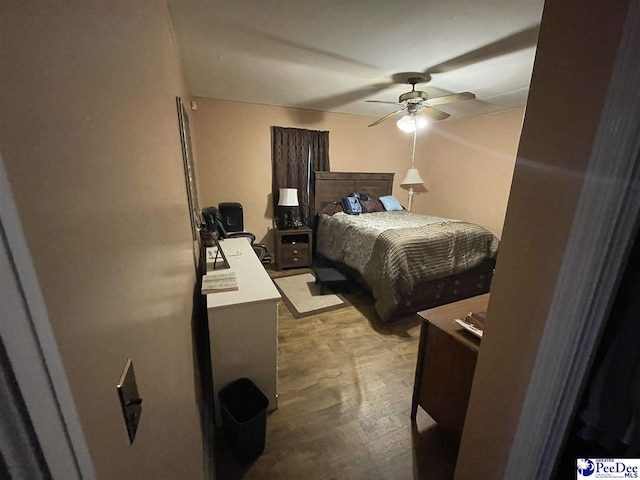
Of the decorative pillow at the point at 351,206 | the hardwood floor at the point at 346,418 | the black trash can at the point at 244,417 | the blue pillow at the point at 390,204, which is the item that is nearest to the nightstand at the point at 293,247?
the decorative pillow at the point at 351,206

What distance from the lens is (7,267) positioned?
0.71ft

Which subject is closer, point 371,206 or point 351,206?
point 351,206

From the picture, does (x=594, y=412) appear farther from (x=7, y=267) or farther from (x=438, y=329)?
(x=7, y=267)

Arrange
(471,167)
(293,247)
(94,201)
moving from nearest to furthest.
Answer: (94,201) < (293,247) < (471,167)

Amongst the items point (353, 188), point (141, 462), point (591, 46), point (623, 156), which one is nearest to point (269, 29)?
point (591, 46)

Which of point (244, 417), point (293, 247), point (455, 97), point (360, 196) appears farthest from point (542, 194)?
point (360, 196)

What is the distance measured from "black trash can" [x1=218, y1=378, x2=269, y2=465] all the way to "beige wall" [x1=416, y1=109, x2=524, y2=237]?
3936mm

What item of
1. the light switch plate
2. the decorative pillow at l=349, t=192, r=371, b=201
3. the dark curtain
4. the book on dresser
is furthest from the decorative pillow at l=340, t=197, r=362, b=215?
the light switch plate

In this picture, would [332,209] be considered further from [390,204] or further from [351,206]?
[390,204]

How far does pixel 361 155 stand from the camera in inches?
179

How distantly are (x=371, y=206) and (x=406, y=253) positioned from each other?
6.42ft

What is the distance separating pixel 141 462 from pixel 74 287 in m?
0.42

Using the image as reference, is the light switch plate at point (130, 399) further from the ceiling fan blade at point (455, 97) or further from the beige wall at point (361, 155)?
the beige wall at point (361, 155)

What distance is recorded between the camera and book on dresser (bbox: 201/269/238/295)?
155 cm
